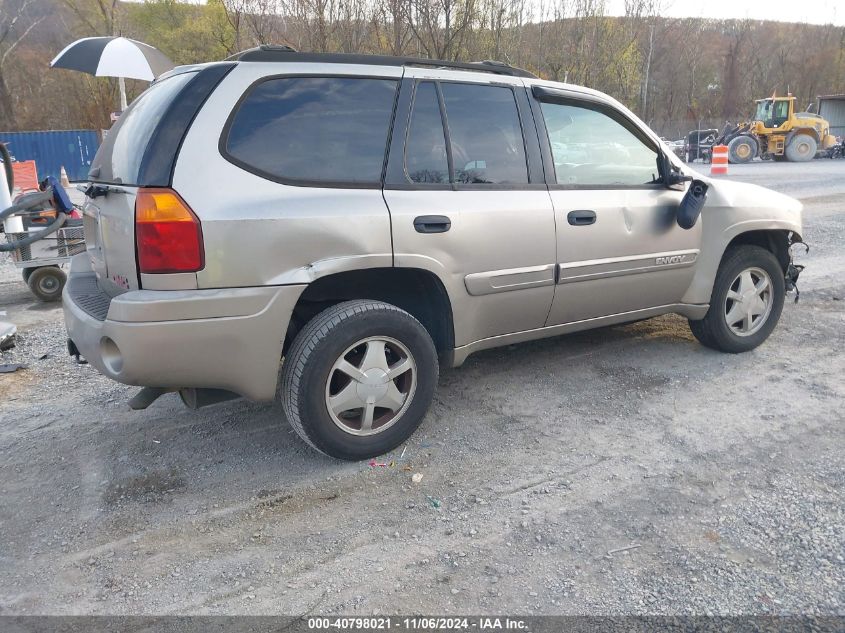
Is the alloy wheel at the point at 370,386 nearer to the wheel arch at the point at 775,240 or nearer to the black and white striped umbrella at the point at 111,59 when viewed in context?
the wheel arch at the point at 775,240

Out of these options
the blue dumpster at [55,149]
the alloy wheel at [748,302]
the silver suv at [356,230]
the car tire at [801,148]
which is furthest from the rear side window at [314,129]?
the car tire at [801,148]

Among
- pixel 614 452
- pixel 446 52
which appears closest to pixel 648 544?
pixel 614 452

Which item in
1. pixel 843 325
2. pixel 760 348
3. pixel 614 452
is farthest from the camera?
pixel 843 325

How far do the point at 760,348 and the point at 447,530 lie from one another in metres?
3.30

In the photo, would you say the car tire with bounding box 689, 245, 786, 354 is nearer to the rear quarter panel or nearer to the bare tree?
the rear quarter panel

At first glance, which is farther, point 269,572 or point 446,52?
point 446,52

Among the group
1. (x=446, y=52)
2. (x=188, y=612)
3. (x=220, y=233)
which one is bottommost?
(x=188, y=612)

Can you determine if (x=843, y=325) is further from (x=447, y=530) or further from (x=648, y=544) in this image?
(x=447, y=530)

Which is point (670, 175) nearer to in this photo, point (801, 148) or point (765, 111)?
point (801, 148)

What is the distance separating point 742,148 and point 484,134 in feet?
84.3

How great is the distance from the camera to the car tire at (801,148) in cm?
2625

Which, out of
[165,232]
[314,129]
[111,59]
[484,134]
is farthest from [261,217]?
[111,59]

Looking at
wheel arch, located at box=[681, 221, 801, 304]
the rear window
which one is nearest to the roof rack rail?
the rear window

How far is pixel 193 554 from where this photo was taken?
2.67 metres
